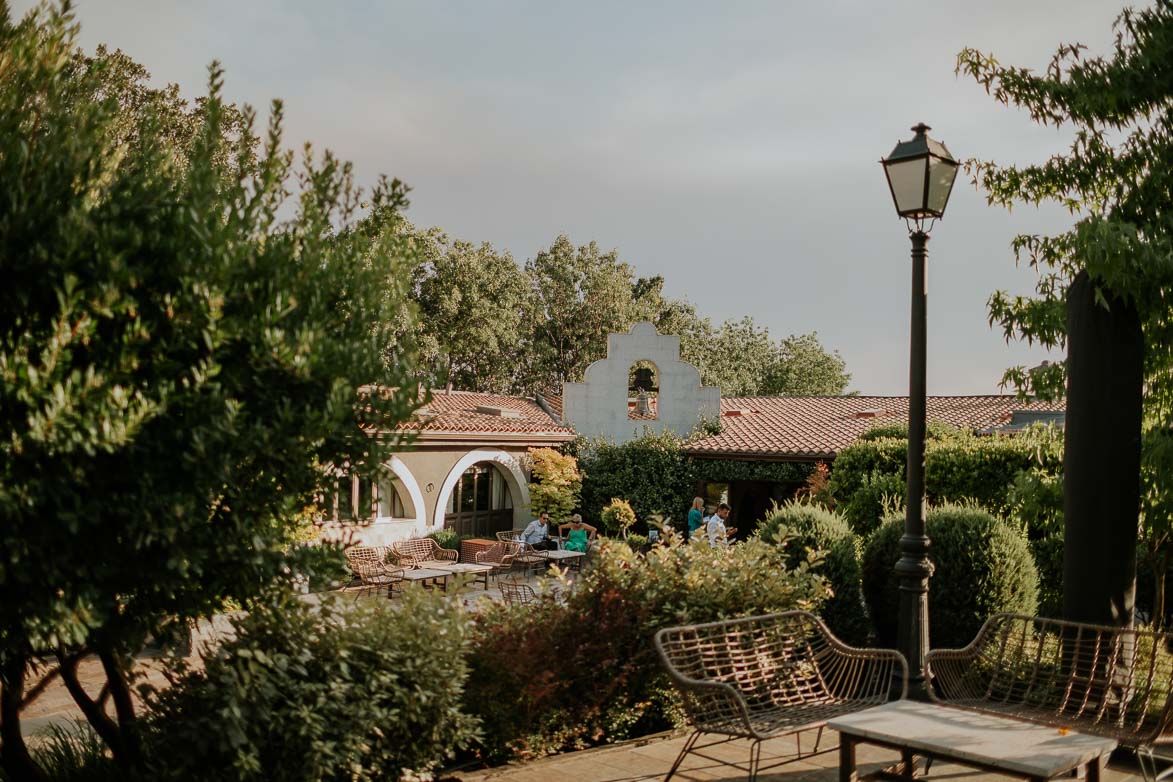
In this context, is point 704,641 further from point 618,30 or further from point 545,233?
point 545,233

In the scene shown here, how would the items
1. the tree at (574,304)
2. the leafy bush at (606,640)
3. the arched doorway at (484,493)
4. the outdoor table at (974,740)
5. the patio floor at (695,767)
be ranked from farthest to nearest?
the tree at (574,304), the arched doorway at (484,493), the leafy bush at (606,640), the patio floor at (695,767), the outdoor table at (974,740)

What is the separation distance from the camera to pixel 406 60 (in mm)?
7582

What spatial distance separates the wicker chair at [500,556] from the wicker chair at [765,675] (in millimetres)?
12035

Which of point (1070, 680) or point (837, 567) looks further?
point (837, 567)

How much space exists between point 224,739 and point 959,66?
6838 mm

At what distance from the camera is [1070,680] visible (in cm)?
508

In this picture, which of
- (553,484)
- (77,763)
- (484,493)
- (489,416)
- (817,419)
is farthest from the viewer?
(817,419)

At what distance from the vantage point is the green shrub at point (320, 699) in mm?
4105

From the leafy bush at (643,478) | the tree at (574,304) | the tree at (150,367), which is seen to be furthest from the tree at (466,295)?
the tree at (150,367)

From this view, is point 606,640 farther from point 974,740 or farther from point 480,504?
point 480,504

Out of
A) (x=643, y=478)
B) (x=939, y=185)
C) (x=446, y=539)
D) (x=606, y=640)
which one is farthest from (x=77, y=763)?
(x=643, y=478)

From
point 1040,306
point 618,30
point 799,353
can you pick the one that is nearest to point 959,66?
point 1040,306

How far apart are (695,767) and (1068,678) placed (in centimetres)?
214

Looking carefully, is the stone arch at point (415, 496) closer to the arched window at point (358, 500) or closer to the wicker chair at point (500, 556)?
the wicker chair at point (500, 556)
